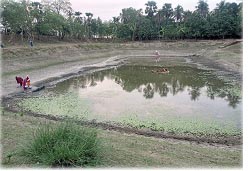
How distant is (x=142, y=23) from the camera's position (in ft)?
236

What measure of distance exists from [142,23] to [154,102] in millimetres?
57243

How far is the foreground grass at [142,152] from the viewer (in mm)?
7492

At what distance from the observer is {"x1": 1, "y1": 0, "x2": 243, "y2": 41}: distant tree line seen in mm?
52781

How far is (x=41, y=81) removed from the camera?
2317 centimetres

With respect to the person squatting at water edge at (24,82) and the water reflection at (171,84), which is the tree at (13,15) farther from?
the person squatting at water edge at (24,82)

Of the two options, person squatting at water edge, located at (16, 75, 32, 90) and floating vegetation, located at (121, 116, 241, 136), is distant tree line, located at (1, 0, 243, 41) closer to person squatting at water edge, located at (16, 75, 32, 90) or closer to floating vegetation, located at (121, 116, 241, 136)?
person squatting at water edge, located at (16, 75, 32, 90)

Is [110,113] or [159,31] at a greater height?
[159,31]

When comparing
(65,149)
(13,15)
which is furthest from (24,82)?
(13,15)

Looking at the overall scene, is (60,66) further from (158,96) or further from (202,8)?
(202,8)

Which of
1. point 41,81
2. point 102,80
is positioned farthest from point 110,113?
point 102,80

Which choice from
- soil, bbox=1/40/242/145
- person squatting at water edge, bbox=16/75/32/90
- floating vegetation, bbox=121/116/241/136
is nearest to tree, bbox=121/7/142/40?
soil, bbox=1/40/242/145

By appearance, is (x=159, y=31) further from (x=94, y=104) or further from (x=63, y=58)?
(x=94, y=104)

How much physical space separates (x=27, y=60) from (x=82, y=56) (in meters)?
12.2

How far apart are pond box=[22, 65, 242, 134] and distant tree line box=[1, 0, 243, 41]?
29458 millimetres
